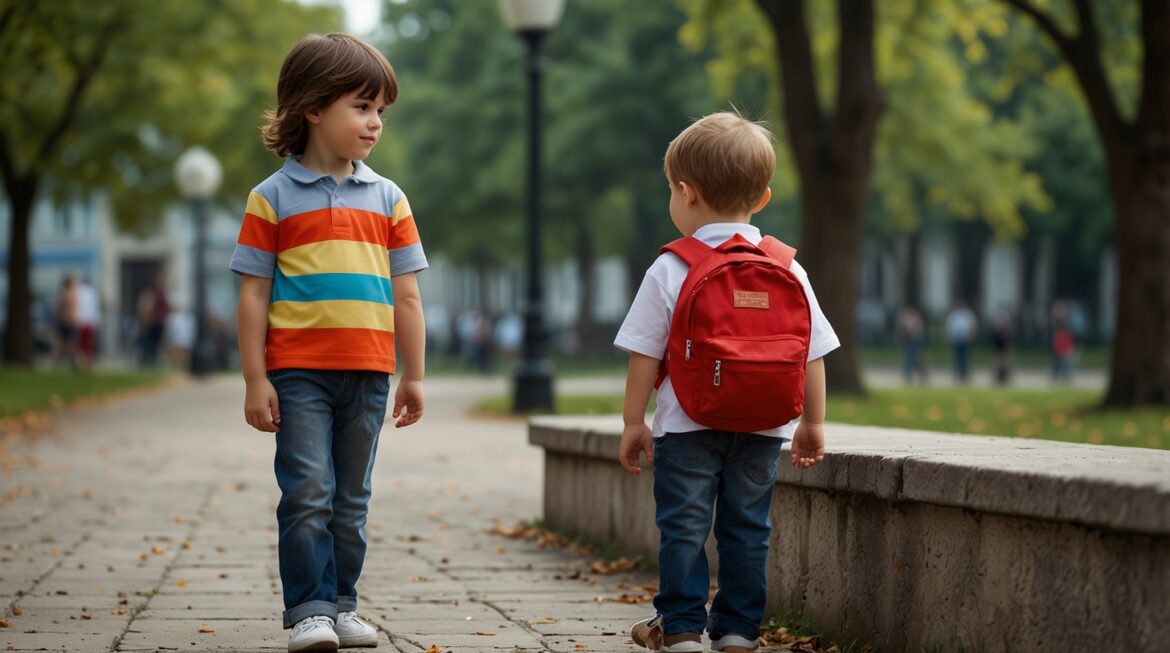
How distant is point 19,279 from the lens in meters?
27.7

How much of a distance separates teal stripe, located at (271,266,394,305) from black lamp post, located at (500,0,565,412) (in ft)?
38.5

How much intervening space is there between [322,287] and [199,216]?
78.9 ft

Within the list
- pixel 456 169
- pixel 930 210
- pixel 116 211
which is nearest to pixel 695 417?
pixel 116 211

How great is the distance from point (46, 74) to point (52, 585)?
23.6 meters

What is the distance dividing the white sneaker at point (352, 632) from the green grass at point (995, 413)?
685 centimetres

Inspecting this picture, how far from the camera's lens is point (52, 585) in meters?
5.86

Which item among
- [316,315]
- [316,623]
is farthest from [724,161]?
[316,623]

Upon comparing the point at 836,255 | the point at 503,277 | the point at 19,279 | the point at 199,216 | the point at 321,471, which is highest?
the point at 503,277

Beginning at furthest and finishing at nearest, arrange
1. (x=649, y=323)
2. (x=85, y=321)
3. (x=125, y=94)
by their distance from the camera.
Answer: (x=85, y=321), (x=125, y=94), (x=649, y=323)

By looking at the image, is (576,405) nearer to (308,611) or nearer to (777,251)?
(308,611)

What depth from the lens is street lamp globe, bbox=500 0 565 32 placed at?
632 inches

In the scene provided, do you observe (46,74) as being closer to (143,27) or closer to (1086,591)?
(143,27)

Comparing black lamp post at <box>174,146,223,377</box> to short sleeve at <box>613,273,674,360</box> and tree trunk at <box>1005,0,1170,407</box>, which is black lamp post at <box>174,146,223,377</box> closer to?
tree trunk at <box>1005,0,1170,407</box>

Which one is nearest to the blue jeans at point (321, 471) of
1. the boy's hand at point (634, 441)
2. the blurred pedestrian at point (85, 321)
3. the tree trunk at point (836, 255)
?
the boy's hand at point (634, 441)
